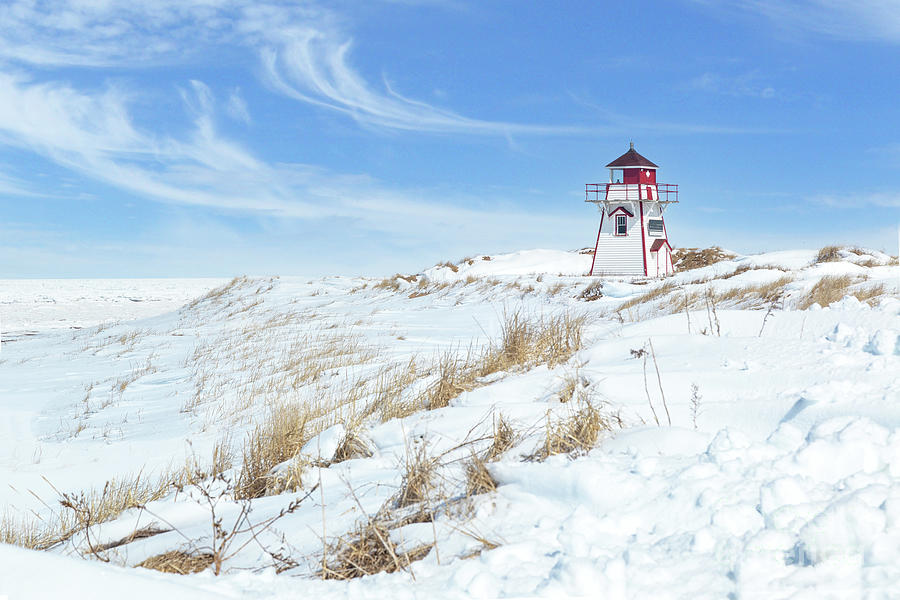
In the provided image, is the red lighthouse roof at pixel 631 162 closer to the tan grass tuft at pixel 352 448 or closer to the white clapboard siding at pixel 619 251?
the white clapboard siding at pixel 619 251

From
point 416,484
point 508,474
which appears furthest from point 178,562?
point 508,474

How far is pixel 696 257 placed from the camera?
33.2 meters

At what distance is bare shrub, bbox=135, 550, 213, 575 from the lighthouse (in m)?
28.0

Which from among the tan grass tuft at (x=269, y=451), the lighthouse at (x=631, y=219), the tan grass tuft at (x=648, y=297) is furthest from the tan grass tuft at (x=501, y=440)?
the lighthouse at (x=631, y=219)

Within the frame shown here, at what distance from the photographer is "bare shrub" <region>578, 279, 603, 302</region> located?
1302cm

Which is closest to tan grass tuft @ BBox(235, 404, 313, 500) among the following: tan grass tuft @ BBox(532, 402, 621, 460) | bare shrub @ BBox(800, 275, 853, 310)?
tan grass tuft @ BBox(532, 402, 621, 460)

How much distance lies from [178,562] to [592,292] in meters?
11.6

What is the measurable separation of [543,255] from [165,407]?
31784 millimetres

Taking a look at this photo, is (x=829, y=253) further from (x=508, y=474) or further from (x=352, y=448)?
(x=508, y=474)

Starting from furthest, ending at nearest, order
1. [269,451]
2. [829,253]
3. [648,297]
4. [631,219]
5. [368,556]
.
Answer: [631,219] < [829,253] < [648,297] < [269,451] < [368,556]

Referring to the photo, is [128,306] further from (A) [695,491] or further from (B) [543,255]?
(A) [695,491]

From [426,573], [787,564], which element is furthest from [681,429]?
[426,573]

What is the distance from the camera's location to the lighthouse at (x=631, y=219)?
96.1ft

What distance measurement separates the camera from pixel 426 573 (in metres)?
2.08
